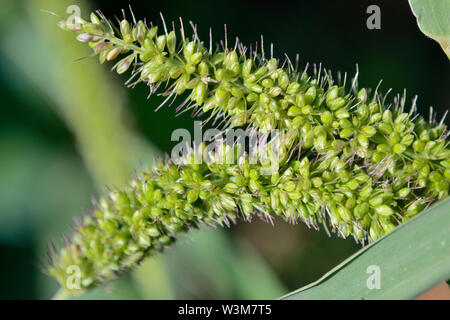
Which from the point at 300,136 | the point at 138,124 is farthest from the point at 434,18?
the point at 138,124

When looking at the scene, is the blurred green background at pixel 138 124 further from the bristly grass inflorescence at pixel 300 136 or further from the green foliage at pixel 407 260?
the green foliage at pixel 407 260

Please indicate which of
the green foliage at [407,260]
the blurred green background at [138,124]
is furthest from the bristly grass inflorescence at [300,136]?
the blurred green background at [138,124]

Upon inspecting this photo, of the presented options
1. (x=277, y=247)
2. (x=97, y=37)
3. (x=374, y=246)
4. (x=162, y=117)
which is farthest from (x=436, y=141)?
(x=277, y=247)

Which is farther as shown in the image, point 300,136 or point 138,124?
point 138,124

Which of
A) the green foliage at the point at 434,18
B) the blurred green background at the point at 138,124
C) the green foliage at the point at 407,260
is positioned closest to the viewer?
the green foliage at the point at 407,260

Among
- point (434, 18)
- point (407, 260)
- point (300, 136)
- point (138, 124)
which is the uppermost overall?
point (138, 124)

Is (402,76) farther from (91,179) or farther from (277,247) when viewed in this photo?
(91,179)

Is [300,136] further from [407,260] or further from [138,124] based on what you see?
[138,124]

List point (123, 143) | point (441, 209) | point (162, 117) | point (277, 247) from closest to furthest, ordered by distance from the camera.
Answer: point (441, 209), point (123, 143), point (162, 117), point (277, 247)
